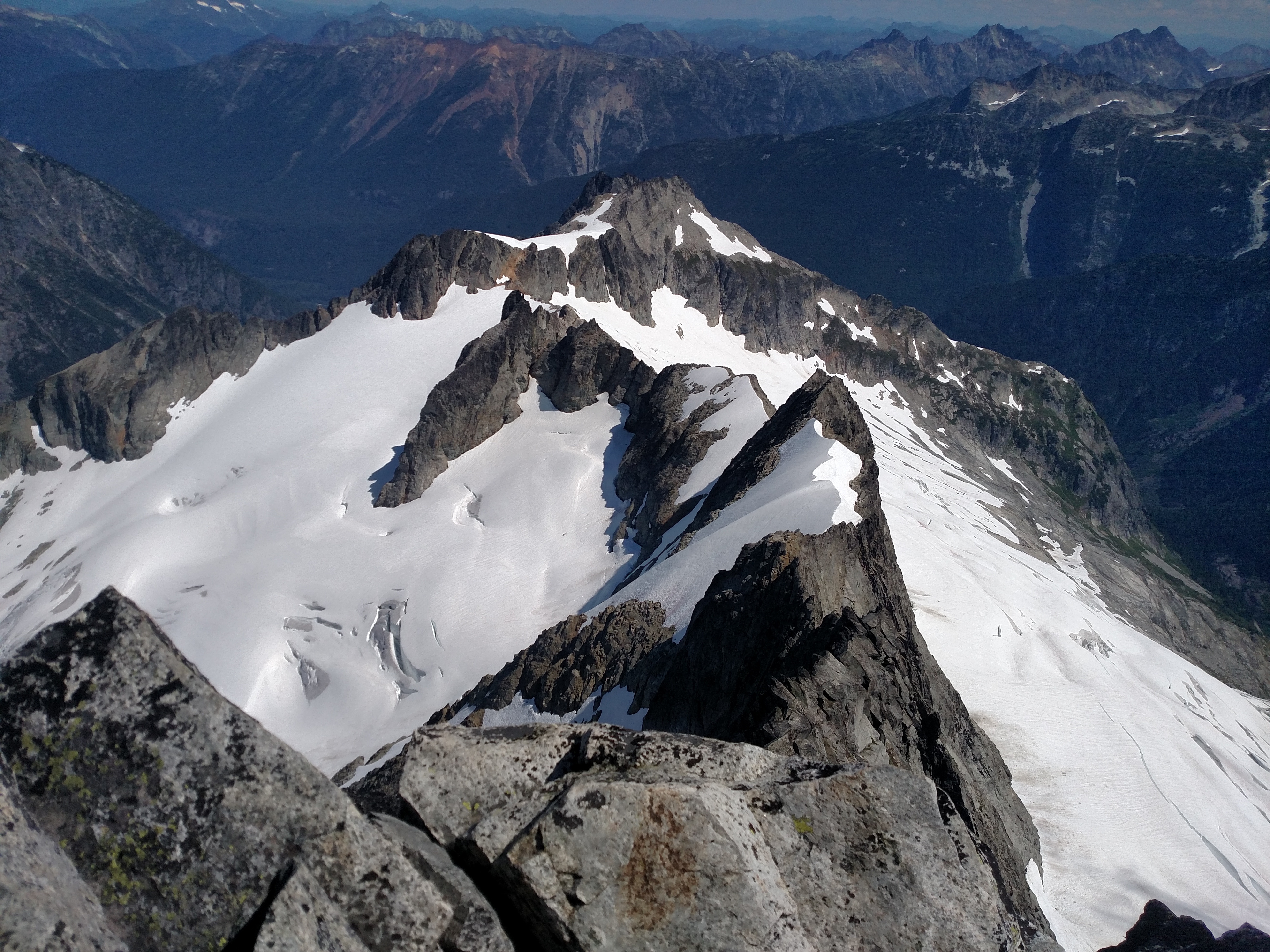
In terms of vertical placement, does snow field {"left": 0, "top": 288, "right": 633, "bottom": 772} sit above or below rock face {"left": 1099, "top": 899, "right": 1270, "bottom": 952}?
below

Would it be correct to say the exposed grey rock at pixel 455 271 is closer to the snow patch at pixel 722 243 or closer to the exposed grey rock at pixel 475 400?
the exposed grey rock at pixel 475 400

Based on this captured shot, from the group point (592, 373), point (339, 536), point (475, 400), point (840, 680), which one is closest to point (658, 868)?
point (840, 680)

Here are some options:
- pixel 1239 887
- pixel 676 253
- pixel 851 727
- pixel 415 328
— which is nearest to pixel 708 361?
pixel 676 253

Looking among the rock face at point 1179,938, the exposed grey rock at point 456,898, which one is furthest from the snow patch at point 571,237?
the exposed grey rock at point 456,898

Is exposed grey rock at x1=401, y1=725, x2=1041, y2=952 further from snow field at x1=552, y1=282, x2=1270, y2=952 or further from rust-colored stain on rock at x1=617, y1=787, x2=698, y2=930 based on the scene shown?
snow field at x1=552, y1=282, x2=1270, y2=952

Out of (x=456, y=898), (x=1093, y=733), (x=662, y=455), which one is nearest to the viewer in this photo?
(x=456, y=898)

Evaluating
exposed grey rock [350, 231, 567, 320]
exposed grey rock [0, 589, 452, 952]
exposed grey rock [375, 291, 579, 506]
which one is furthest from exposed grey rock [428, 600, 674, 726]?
exposed grey rock [350, 231, 567, 320]

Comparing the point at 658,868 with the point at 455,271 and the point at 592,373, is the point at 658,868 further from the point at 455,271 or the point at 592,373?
the point at 455,271
